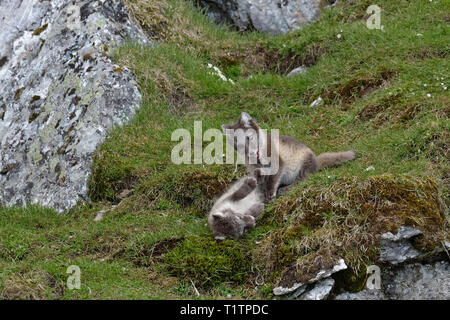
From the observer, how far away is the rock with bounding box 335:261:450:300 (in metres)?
5.44

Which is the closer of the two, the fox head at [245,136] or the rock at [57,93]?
the fox head at [245,136]

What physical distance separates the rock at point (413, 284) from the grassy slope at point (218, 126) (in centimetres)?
36

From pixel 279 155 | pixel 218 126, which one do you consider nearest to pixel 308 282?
pixel 279 155

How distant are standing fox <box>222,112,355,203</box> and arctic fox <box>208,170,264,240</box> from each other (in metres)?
0.20

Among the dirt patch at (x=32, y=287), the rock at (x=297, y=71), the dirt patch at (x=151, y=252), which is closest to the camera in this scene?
the dirt patch at (x=32, y=287)

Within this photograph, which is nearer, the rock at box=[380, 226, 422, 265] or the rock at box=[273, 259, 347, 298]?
the rock at box=[273, 259, 347, 298]

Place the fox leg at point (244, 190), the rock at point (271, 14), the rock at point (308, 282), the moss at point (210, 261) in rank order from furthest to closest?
the rock at point (271, 14), the fox leg at point (244, 190), the moss at point (210, 261), the rock at point (308, 282)

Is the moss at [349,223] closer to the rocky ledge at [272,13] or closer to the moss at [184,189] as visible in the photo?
the moss at [184,189]

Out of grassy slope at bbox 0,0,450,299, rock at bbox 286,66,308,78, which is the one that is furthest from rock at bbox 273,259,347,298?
rock at bbox 286,66,308,78

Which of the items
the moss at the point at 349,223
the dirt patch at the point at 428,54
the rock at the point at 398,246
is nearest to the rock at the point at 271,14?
the dirt patch at the point at 428,54

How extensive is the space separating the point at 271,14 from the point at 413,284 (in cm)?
712

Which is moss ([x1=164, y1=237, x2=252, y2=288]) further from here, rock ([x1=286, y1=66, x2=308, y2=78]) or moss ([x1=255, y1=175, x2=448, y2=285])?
rock ([x1=286, y1=66, x2=308, y2=78])

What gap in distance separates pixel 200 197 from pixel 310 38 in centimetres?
430

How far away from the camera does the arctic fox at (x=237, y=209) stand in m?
6.43
